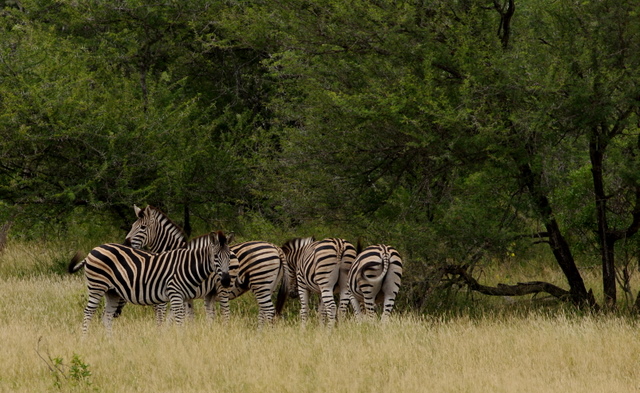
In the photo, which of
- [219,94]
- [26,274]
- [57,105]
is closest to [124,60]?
[219,94]

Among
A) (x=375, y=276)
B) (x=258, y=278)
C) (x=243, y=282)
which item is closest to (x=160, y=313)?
Answer: (x=243, y=282)

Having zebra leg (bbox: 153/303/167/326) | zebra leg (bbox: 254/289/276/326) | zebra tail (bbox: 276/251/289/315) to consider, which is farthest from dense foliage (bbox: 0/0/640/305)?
zebra leg (bbox: 153/303/167/326)

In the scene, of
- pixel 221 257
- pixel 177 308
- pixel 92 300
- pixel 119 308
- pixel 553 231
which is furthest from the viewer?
pixel 553 231

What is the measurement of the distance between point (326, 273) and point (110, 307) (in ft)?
10.7

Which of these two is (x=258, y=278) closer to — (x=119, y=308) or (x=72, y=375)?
(x=119, y=308)

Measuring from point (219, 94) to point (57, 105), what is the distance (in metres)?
5.82

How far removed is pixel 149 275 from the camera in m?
11.9

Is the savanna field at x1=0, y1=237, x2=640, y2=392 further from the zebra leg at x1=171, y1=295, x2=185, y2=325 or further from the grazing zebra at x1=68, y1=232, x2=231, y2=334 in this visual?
the grazing zebra at x1=68, y1=232, x2=231, y2=334

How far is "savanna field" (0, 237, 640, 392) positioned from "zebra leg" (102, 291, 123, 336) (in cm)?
17

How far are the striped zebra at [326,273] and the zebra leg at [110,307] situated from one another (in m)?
2.82

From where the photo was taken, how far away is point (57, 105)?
17922mm

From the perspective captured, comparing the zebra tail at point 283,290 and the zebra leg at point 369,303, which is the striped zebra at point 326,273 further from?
the zebra leg at point 369,303

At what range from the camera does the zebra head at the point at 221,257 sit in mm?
11398

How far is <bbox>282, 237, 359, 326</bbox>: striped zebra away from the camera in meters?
12.3
